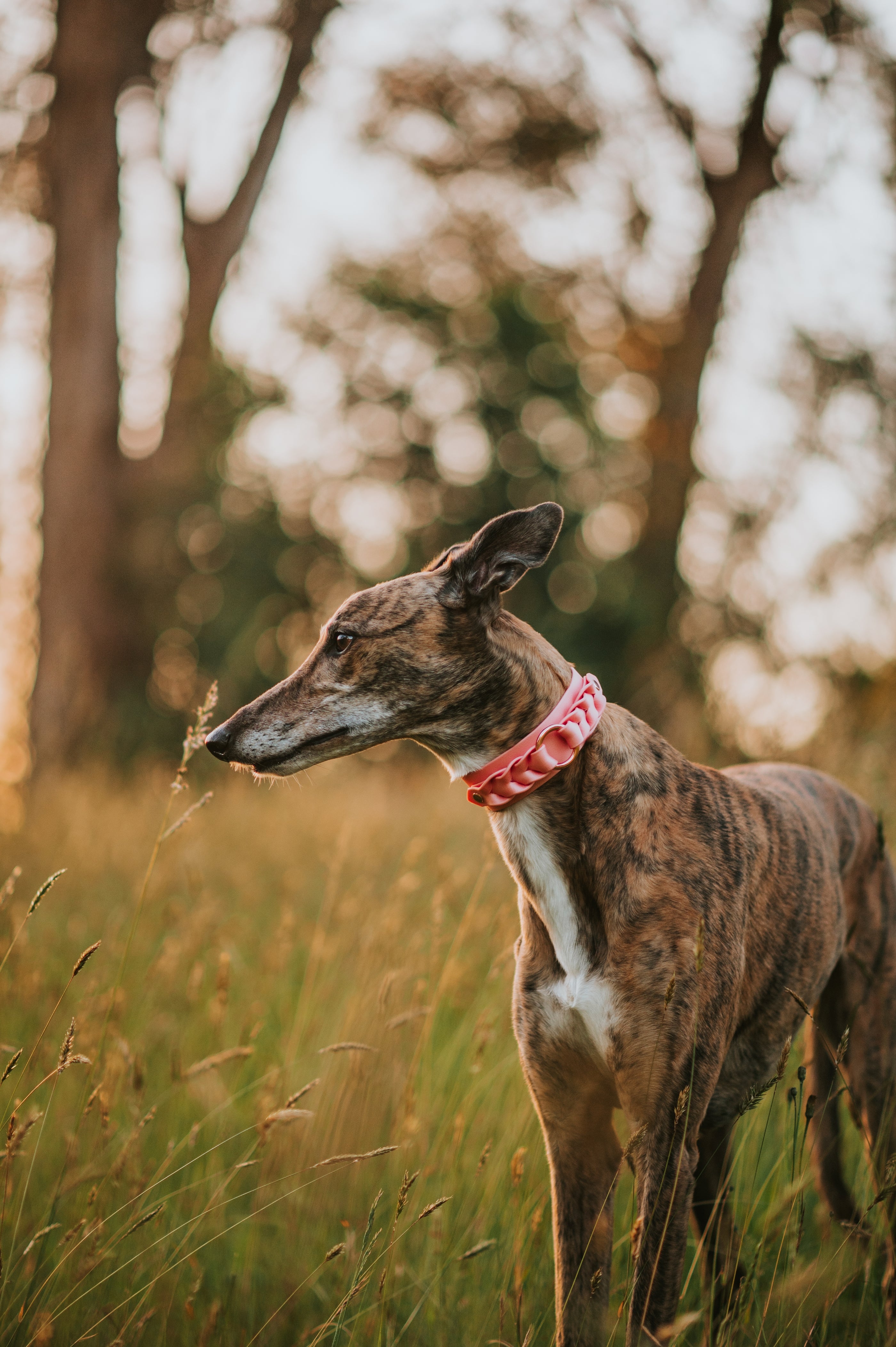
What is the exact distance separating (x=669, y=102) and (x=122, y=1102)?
Answer: 434 inches

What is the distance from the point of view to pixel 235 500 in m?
12.3

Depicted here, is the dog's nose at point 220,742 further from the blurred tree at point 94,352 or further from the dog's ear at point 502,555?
the blurred tree at point 94,352

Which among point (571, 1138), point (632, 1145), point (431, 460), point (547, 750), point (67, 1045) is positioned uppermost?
point (67, 1045)

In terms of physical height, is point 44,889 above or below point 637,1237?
above

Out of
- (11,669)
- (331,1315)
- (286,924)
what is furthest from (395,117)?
(331,1315)

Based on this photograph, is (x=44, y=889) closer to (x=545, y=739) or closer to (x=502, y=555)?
(x=545, y=739)

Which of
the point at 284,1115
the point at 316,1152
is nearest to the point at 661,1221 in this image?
the point at 284,1115

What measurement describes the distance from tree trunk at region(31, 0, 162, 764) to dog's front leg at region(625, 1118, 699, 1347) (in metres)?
7.32

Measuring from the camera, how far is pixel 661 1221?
83.9 inches

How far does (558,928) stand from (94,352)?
28.8 feet

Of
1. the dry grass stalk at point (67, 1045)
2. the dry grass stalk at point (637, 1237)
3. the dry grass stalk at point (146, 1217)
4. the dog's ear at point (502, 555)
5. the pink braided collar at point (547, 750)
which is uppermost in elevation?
the dog's ear at point (502, 555)

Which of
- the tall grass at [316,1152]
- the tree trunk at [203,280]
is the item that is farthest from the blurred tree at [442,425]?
the tall grass at [316,1152]

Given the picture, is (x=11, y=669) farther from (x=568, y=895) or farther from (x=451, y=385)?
(x=568, y=895)

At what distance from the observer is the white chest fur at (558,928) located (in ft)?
7.28
